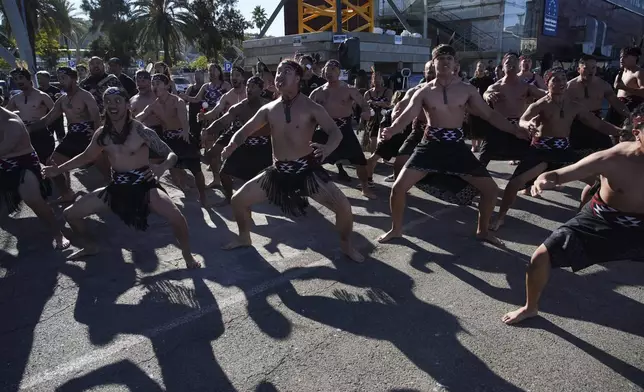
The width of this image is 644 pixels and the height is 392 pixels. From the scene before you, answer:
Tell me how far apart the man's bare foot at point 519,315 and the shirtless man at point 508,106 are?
10.5 ft

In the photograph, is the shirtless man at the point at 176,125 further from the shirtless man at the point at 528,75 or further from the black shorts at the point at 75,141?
the shirtless man at the point at 528,75

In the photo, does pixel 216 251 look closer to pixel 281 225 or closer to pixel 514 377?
pixel 281 225

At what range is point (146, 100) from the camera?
6586 millimetres

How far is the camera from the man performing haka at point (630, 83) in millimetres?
7402

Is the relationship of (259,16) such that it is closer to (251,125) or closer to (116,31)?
(116,31)

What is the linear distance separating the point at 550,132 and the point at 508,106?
1.31m

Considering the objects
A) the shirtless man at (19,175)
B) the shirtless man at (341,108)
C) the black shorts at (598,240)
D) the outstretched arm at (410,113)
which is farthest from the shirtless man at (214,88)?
the black shorts at (598,240)

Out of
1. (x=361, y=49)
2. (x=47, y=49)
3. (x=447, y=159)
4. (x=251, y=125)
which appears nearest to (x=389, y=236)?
(x=447, y=159)

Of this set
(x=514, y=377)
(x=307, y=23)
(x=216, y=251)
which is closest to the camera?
(x=514, y=377)

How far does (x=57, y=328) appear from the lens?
11.3 ft

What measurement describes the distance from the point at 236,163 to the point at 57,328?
2972 mm

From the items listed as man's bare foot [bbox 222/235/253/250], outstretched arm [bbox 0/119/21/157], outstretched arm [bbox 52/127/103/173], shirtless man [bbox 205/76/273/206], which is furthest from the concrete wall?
outstretched arm [bbox 52/127/103/173]

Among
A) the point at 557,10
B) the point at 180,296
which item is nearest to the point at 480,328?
the point at 180,296

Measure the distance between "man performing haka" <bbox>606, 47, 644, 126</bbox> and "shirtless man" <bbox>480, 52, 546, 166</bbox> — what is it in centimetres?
186
